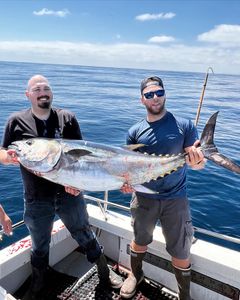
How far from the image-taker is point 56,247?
13.5ft

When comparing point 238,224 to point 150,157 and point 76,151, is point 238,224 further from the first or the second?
point 76,151

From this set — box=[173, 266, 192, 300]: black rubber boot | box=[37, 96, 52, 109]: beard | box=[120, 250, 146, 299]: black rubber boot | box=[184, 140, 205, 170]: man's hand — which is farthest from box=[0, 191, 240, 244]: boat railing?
box=[37, 96, 52, 109]: beard

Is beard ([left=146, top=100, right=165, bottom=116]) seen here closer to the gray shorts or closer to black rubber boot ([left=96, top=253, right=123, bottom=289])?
the gray shorts

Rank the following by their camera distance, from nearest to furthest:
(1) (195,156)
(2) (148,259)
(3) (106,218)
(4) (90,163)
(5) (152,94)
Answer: (4) (90,163) < (1) (195,156) < (5) (152,94) < (2) (148,259) < (3) (106,218)

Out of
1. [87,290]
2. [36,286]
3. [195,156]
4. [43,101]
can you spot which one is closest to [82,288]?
[87,290]

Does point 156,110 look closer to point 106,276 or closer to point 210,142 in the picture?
point 210,142

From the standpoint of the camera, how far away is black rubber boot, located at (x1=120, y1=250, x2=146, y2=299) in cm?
349

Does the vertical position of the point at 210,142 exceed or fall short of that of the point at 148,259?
it exceeds it

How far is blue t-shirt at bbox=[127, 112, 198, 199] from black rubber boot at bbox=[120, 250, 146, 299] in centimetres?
79

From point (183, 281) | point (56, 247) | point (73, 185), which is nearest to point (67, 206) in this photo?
point (73, 185)

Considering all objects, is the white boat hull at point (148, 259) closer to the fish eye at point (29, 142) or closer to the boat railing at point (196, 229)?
the boat railing at point (196, 229)

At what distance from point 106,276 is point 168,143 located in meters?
1.77

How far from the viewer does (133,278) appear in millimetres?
3609

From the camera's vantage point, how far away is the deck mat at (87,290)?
3568 millimetres
